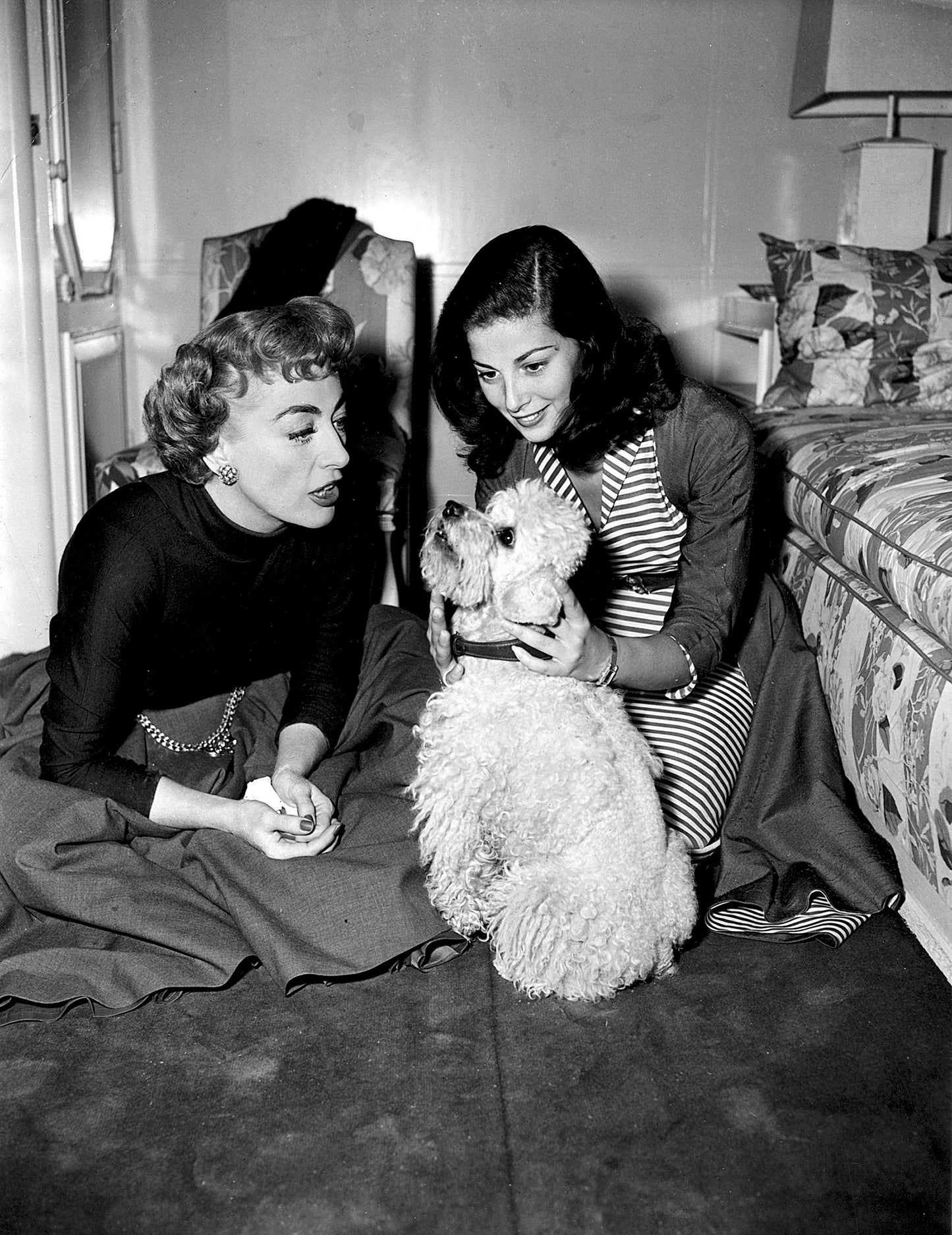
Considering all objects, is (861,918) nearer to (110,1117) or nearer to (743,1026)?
(743,1026)

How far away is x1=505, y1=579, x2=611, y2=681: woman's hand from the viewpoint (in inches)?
60.9

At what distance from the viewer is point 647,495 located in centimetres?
197

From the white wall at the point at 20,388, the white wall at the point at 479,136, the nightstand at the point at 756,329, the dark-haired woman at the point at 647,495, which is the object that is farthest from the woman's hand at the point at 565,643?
the white wall at the point at 479,136

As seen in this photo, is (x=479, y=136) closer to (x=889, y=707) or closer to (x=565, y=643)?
(x=889, y=707)

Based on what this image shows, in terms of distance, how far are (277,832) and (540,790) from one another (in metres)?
0.46

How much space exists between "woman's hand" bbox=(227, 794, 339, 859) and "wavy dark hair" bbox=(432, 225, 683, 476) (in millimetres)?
761

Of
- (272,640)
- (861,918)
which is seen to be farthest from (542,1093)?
(272,640)

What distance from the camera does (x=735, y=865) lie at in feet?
6.47

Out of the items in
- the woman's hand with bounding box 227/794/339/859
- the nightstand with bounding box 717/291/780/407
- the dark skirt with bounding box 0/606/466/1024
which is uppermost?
the nightstand with bounding box 717/291/780/407

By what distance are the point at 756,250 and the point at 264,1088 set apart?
340 cm

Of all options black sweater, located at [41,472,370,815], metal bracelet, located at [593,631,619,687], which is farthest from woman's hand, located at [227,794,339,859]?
metal bracelet, located at [593,631,619,687]

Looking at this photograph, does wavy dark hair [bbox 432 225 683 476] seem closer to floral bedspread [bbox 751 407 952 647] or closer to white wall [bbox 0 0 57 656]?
floral bedspread [bbox 751 407 952 647]

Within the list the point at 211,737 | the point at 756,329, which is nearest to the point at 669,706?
the point at 211,737

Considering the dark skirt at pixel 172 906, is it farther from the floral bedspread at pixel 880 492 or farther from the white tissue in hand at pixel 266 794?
the floral bedspread at pixel 880 492
